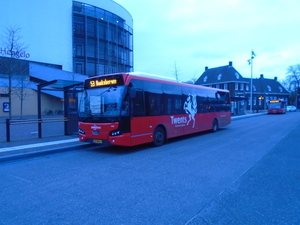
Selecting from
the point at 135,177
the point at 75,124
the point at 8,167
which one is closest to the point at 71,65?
the point at 75,124

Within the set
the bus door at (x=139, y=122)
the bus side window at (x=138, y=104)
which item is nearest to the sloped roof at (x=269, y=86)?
the bus door at (x=139, y=122)

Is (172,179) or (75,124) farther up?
(75,124)

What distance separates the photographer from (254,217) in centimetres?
361

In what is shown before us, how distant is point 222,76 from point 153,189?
57.8 metres

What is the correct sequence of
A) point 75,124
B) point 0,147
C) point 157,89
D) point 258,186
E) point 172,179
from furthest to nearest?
1. point 75,124
2. point 157,89
3. point 0,147
4. point 172,179
5. point 258,186

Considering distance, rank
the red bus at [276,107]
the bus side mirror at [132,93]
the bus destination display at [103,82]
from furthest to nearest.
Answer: the red bus at [276,107]
the bus destination display at [103,82]
the bus side mirror at [132,93]

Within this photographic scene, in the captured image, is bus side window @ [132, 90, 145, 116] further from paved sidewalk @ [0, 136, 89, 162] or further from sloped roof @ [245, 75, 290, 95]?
sloped roof @ [245, 75, 290, 95]

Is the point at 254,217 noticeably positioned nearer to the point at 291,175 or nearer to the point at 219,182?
the point at 219,182

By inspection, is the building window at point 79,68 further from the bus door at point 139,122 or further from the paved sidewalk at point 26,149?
the bus door at point 139,122

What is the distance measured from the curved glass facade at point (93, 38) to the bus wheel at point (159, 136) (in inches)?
1169

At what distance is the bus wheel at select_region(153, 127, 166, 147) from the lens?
9.90 meters

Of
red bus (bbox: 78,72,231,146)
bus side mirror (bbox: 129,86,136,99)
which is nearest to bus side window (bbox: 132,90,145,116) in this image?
red bus (bbox: 78,72,231,146)

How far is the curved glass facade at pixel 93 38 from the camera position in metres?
39.1

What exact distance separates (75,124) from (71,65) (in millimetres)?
27840
